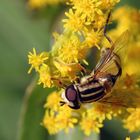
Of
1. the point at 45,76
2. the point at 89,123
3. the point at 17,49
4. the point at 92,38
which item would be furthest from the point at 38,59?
the point at 17,49

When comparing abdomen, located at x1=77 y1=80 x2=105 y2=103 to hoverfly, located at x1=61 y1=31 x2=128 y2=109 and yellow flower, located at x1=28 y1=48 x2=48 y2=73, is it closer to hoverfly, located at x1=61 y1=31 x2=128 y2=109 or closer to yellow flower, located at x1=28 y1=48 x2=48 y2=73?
hoverfly, located at x1=61 y1=31 x2=128 y2=109

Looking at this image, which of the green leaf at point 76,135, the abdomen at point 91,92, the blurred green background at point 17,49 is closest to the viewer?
the abdomen at point 91,92

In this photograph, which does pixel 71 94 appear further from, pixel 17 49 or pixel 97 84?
pixel 17 49

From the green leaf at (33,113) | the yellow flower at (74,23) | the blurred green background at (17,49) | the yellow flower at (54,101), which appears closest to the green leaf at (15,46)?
the blurred green background at (17,49)

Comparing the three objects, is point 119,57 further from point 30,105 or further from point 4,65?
point 4,65

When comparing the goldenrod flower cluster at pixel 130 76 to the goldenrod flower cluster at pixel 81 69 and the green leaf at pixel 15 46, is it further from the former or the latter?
the green leaf at pixel 15 46

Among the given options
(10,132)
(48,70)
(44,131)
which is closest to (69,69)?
(48,70)

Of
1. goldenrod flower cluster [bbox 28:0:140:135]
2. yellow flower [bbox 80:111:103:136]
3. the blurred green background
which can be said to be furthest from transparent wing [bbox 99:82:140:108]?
the blurred green background
